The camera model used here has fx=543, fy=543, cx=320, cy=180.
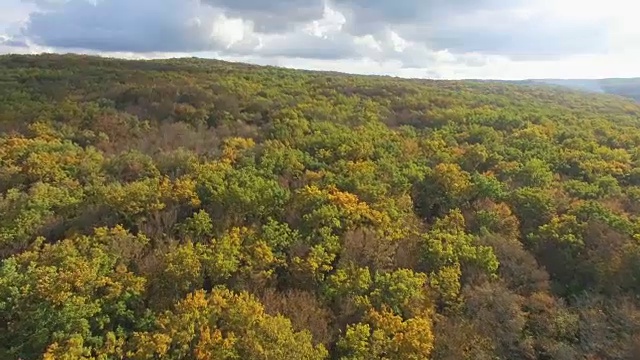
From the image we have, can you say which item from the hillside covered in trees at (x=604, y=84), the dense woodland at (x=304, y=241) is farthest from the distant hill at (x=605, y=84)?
the dense woodland at (x=304, y=241)

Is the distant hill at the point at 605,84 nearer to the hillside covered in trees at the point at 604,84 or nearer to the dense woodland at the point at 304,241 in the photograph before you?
the hillside covered in trees at the point at 604,84

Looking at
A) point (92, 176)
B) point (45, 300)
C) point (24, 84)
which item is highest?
point (24, 84)

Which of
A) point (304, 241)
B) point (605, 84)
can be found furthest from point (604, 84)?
point (304, 241)

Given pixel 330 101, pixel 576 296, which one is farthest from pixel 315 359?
pixel 330 101

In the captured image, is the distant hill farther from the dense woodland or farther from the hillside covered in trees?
the dense woodland

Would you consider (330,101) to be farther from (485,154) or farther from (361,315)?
(361,315)

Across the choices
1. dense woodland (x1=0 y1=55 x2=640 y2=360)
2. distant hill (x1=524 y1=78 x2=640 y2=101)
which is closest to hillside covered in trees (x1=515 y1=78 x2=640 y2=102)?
distant hill (x1=524 y1=78 x2=640 y2=101)
